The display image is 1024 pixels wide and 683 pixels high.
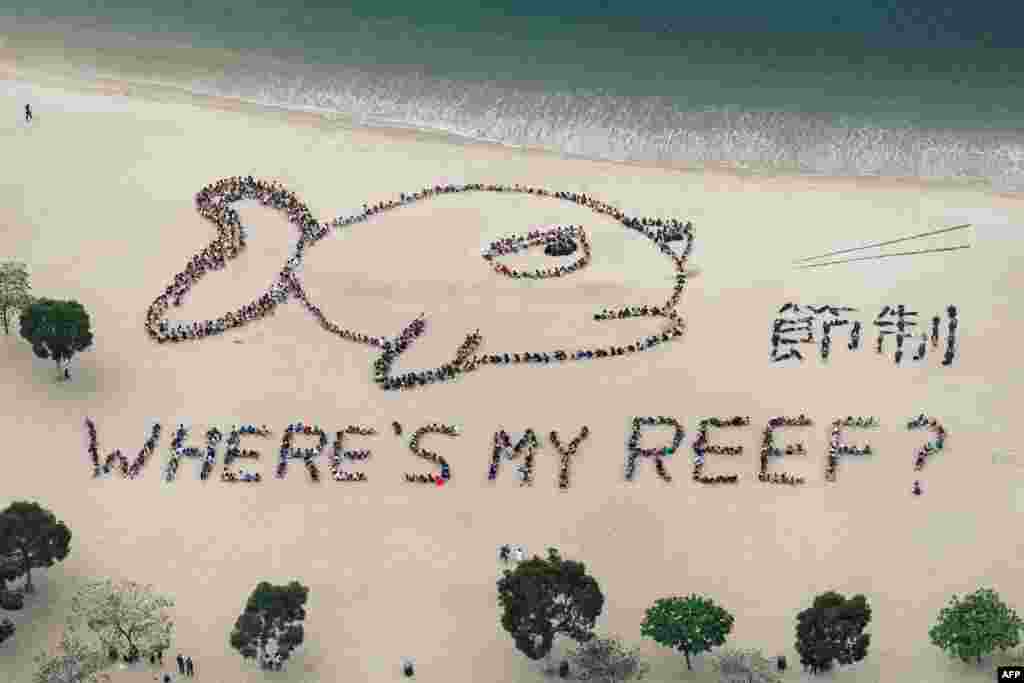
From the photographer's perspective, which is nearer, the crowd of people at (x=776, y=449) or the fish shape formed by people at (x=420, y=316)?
the crowd of people at (x=776, y=449)

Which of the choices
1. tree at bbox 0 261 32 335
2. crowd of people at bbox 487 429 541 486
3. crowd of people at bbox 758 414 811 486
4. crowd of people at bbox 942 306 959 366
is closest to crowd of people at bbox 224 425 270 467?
crowd of people at bbox 487 429 541 486

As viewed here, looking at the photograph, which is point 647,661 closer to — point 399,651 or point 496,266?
point 399,651

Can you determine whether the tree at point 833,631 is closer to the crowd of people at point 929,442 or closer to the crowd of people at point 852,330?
the crowd of people at point 929,442

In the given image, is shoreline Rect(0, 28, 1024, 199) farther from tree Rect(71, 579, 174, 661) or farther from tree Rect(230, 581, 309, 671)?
tree Rect(71, 579, 174, 661)

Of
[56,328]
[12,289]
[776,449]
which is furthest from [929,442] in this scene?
[12,289]

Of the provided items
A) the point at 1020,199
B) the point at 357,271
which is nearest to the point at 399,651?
the point at 357,271

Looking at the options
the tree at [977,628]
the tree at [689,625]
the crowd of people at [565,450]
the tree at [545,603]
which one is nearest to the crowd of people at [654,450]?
the crowd of people at [565,450]
